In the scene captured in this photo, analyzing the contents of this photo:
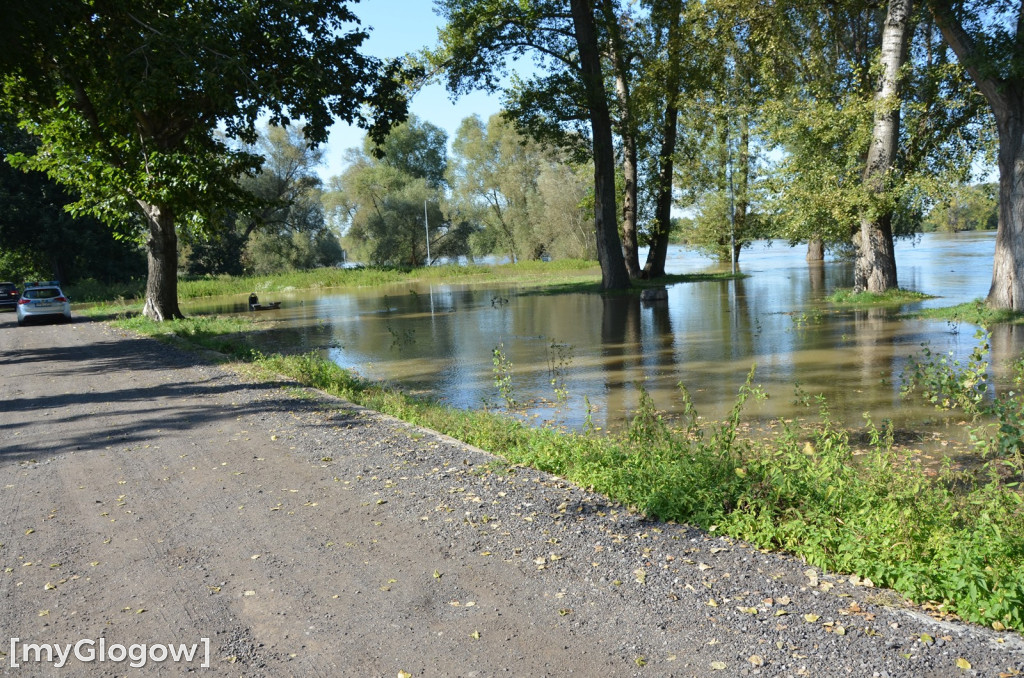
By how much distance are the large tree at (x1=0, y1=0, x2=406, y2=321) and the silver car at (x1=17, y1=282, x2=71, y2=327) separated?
8560mm

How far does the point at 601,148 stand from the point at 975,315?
15.4 m

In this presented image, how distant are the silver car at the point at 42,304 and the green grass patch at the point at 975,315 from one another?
2868 cm

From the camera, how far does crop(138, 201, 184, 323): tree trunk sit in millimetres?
24297

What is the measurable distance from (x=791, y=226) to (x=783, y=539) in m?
19.2

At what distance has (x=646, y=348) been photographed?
1639 centimetres

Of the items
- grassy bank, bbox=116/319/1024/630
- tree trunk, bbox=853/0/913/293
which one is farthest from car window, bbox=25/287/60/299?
tree trunk, bbox=853/0/913/293

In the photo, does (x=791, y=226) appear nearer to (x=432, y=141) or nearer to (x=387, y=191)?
(x=387, y=191)

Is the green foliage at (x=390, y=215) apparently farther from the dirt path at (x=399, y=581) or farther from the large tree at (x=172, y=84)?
the dirt path at (x=399, y=581)

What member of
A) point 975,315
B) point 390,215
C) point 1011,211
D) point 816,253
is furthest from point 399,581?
point 390,215

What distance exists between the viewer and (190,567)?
5.09 m

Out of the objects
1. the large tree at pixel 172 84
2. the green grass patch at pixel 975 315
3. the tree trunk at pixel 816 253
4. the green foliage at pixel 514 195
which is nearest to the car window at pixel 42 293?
the large tree at pixel 172 84

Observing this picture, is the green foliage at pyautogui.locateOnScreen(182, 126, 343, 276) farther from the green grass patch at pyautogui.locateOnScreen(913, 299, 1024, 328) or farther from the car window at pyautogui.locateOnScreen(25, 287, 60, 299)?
the green grass patch at pyautogui.locateOnScreen(913, 299, 1024, 328)

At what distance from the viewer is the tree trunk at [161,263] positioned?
24297mm

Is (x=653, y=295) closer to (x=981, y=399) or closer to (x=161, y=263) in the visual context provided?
(x=161, y=263)
